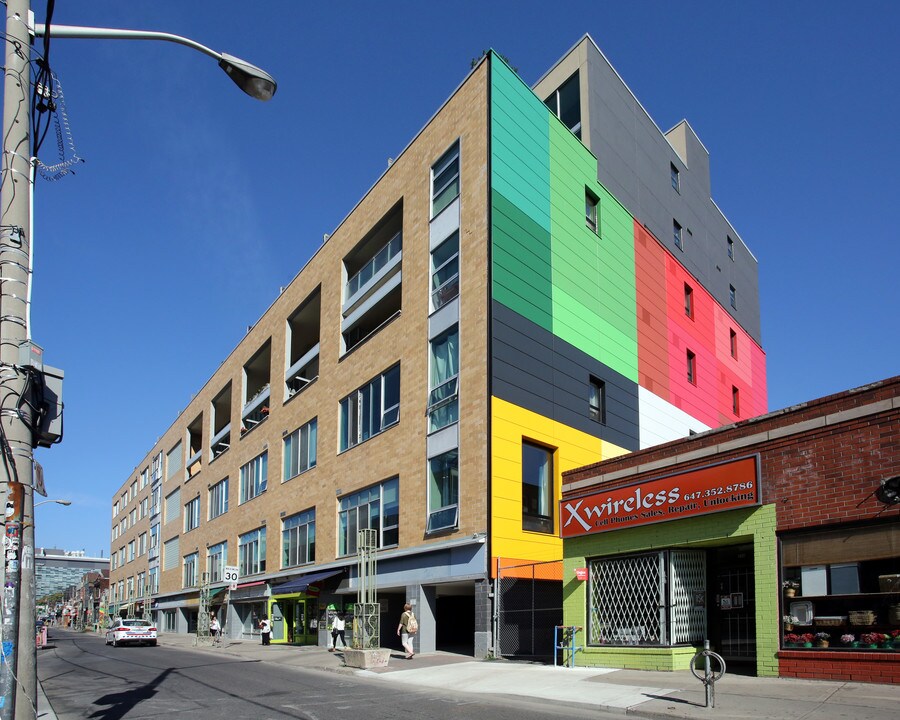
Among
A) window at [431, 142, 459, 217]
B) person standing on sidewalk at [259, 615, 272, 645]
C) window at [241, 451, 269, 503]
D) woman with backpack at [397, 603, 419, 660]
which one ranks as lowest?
person standing on sidewalk at [259, 615, 272, 645]

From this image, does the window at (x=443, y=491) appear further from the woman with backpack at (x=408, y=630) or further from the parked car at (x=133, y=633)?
the parked car at (x=133, y=633)

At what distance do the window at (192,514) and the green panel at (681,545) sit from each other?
41646 mm

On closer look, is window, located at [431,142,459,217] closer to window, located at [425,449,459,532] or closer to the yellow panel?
the yellow panel

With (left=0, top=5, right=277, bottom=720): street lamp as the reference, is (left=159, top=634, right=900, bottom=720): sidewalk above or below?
below

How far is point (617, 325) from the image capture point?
3041 cm

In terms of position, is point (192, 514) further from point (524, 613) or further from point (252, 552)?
point (524, 613)

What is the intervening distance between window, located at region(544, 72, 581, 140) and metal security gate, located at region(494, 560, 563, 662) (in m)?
17.3

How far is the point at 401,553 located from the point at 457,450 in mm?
4238

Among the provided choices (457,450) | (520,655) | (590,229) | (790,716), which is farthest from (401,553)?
(790,716)

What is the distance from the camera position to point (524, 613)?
73.5 ft

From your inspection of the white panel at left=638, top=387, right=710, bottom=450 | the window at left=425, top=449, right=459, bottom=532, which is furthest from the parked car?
the white panel at left=638, top=387, right=710, bottom=450

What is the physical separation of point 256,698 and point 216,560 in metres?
37.5

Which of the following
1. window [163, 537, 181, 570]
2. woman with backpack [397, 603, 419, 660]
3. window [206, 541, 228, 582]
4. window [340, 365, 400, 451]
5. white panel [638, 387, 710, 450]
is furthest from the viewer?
window [163, 537, 181, 570]

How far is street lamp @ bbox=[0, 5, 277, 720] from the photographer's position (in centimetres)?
728
